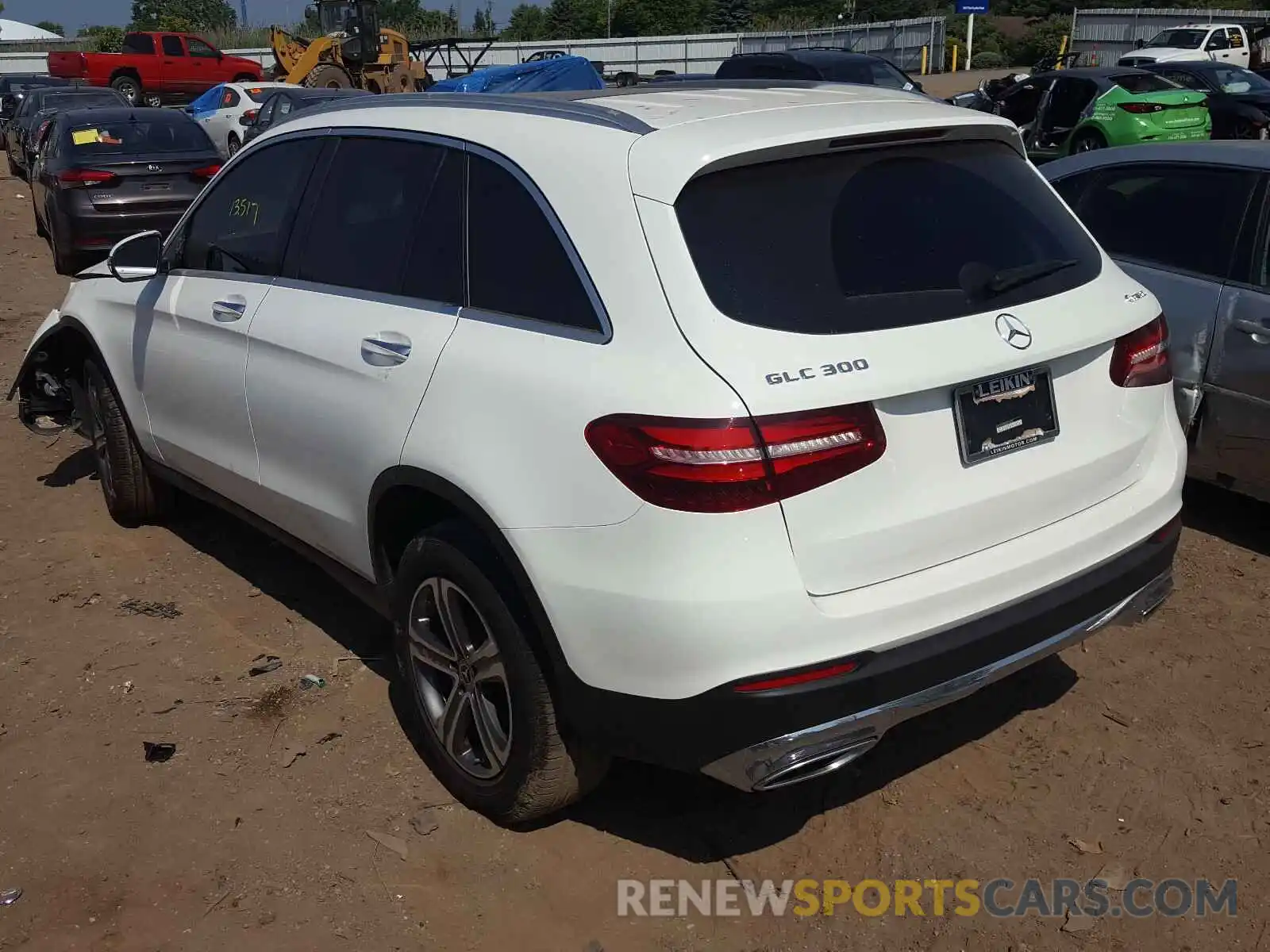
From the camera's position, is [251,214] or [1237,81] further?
[1237,81]

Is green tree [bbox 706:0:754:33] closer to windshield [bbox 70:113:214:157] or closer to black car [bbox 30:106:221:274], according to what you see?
windshield [bbox 70:113:214:157]

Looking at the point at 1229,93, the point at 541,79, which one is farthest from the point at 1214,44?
the point at 541,79

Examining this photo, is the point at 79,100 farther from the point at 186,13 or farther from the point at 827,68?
the point at 186,13

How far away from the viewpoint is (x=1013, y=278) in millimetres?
2977

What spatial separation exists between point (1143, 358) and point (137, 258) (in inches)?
143

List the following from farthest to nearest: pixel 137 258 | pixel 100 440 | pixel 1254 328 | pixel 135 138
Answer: pixel 135 138 → pixel 100 440 → pixel 1254 328 → pixel 137 258

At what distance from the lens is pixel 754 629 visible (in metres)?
2.55

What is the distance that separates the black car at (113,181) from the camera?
11.9m

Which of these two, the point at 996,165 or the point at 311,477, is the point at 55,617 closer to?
the point at 311,477

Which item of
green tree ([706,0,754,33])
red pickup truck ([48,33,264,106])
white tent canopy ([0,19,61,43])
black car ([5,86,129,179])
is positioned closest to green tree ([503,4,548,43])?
green tree ([706,0,754,33])

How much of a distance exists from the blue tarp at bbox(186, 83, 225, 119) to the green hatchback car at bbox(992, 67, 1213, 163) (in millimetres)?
15107

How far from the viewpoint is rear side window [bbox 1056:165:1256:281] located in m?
5.11

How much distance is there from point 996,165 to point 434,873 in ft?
7.95

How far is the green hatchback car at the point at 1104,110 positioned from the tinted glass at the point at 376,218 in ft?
38.1
